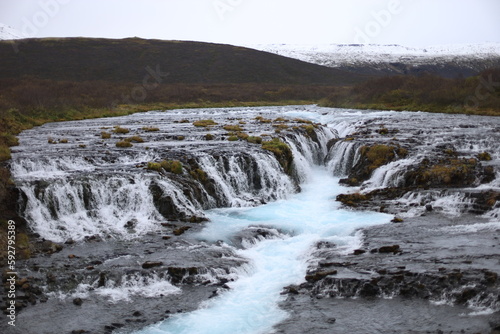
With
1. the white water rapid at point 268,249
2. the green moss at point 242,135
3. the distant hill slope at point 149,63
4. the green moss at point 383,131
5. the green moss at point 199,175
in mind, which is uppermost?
the distant hill slope at point 149,63

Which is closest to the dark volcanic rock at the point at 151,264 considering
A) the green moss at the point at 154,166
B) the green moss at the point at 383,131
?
the green moss at the point at 154,166

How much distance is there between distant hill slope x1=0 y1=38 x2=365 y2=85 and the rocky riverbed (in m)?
75.7

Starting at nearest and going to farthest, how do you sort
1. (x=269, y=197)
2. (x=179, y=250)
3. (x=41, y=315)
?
(x=41, y=315) → (x=179, y=250) → (x=269, y=197)

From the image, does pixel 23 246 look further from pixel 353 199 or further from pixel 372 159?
Result: pixel 372 159

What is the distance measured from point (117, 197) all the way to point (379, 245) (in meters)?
11.0

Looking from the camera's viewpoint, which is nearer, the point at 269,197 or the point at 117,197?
the point at 117,197

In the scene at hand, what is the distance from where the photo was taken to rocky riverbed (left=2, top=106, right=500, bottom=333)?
11.9 meters

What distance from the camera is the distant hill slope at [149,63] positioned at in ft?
338

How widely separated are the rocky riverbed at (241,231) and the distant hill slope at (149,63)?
75.7 m

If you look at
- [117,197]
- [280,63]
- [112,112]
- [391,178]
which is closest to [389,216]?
[391,178]

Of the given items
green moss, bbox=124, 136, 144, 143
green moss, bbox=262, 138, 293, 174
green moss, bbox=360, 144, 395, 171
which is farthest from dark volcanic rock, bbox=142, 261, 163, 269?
green moss, bbox=124, 136, 144, 143

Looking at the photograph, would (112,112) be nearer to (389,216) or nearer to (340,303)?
(389,216)

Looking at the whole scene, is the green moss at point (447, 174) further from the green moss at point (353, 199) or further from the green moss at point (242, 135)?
the green moss at point (242, 135)

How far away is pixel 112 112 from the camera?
2175 inches
